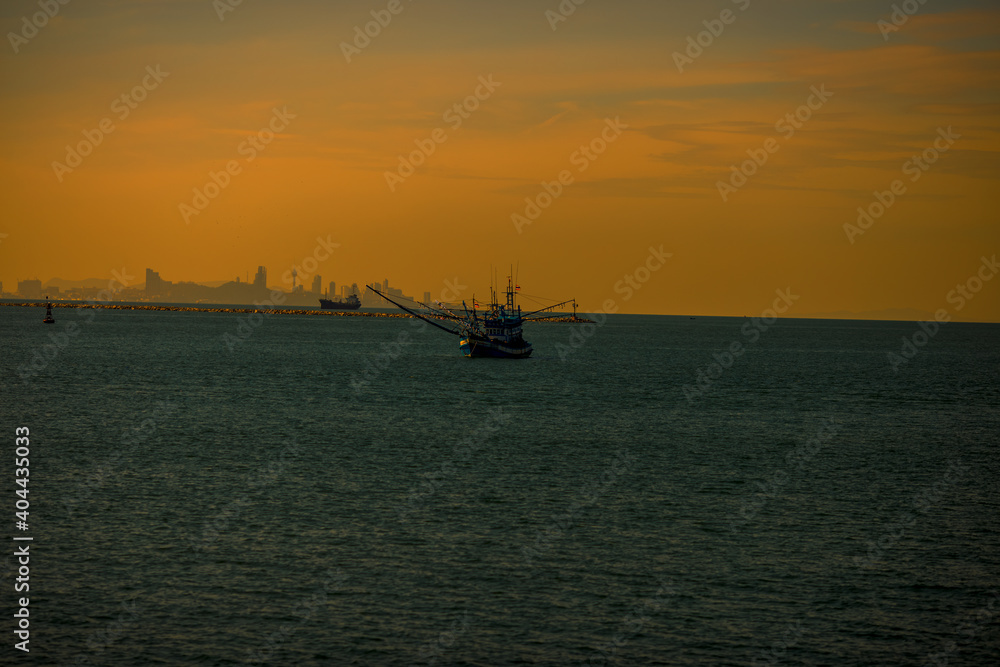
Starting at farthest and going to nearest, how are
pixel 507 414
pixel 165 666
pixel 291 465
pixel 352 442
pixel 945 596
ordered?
pixel 507 414, pixel 352 442, pixel 291 465, pixel 945 596, pixel 165 666

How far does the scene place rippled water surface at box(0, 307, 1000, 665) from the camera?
942 inches

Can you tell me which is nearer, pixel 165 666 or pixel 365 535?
pixel 165 666

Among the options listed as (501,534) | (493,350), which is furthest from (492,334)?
(501,534)

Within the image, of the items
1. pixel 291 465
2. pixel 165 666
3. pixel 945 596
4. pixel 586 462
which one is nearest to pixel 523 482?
pixel 586 462

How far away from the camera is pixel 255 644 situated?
2312cm

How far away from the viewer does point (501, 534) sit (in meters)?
33.5

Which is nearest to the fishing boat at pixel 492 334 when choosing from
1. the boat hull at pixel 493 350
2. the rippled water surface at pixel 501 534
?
the boat hull at pixel 493 350

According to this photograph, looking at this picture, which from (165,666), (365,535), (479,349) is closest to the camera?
(165,666)

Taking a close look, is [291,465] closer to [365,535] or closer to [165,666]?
[365,535]

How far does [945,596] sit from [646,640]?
401 inches

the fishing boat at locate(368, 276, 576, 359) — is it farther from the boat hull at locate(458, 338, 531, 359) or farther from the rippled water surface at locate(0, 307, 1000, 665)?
the rippled water surface at locate(0, 307, 1000, 665)

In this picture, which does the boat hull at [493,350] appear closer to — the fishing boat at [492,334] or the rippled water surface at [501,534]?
the fishing boat at [492,334]

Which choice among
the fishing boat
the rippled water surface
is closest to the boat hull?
the fishing boat

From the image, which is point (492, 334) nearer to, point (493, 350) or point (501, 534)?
point (493, 350)
